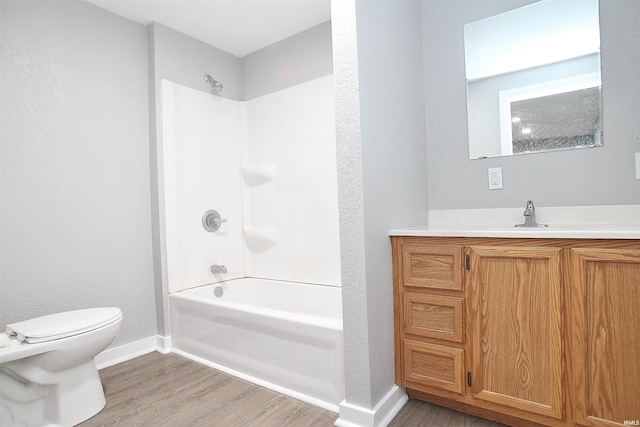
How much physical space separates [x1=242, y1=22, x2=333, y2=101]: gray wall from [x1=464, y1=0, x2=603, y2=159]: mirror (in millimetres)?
1012

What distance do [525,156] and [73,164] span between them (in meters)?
2.68

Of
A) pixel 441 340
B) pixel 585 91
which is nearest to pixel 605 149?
pixel 585 91

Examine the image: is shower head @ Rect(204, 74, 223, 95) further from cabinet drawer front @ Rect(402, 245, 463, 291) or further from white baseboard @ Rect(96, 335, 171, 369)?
cabinet drawer front @ Rect(402, 245, 463, 291)

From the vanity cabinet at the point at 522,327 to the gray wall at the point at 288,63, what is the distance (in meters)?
1.58

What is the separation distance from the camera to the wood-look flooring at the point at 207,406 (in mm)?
1559

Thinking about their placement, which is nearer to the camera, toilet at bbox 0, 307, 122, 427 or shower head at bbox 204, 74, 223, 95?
toilet at bbox 0, 307, 122, 427

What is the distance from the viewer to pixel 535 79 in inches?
70.4

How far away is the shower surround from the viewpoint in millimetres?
2477

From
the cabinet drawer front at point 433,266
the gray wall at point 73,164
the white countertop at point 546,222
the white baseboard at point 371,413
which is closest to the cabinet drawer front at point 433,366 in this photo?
the white baseboard at point 371,413

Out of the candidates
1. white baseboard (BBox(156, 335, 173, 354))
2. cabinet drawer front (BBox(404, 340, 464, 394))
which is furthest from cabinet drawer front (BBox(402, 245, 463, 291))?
white baseboard (BBox(156, 335, 173, 354))

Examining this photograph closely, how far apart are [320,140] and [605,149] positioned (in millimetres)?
1666

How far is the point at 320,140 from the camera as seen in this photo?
2.52 metres

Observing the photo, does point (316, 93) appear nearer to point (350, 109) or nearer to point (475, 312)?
point (350, 109)

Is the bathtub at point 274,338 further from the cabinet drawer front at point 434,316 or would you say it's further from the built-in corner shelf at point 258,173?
the built-in corner shelf at point 258,173
